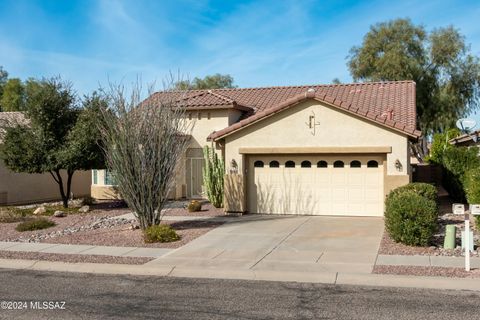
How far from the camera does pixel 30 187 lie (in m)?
25.3

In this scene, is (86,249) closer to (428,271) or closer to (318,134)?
(428,271)

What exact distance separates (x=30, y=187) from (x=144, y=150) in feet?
45.7

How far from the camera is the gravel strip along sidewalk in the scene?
10.9 metres

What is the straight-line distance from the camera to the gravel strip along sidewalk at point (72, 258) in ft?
35.8

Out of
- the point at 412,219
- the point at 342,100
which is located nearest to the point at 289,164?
the point at 342,100

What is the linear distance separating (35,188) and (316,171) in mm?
14880

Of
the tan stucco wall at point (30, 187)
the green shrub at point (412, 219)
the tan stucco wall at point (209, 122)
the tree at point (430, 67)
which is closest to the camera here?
the green shrub at point (412, 219)

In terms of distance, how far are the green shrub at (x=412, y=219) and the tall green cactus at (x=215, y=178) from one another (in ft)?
27.7

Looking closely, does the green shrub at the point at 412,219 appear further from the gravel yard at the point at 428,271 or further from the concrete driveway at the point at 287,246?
the gravel yard at the point at 428,271

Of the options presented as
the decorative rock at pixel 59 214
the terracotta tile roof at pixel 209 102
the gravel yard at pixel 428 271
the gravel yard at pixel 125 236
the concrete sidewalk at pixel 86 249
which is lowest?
the gravel yard at pixel 428 271

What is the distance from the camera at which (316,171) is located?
17.5 meters

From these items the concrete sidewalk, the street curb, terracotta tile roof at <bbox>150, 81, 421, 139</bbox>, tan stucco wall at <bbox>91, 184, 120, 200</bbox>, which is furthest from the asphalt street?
tan stucco wall at <bbox>91, 184, 120, 200</bbox>

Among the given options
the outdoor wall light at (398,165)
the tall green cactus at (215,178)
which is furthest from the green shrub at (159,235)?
the outdoor wall light at (398,165)

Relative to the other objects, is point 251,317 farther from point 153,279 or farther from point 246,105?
point 246,105
